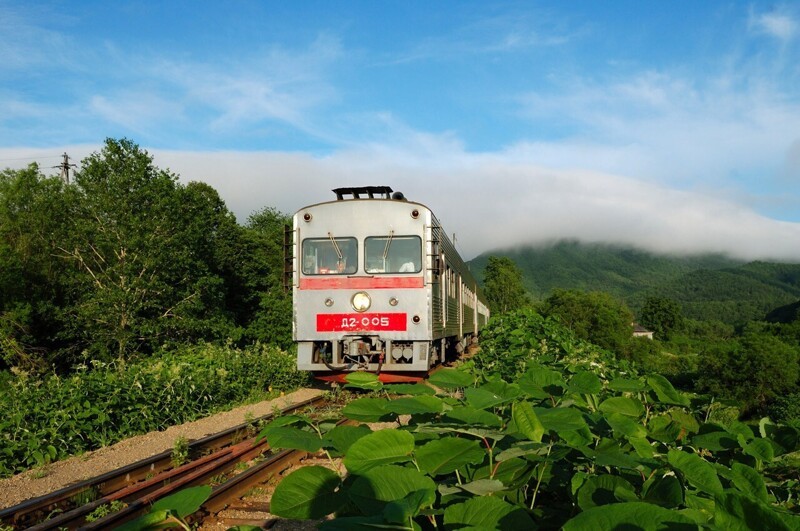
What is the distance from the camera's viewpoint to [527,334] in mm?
13852

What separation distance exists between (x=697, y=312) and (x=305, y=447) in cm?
19752

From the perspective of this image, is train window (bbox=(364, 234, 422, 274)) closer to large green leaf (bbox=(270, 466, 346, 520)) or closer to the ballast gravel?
the ballast gravel

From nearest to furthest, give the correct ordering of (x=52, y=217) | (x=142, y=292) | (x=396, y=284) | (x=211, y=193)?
(x=396, y=284)
(x=142, y=292)
(x=52, y=217)
(x=211, y=193)

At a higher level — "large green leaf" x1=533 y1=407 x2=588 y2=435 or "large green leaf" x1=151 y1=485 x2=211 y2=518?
"large green leaf" x1=533 y1=407 x2=588 y2=435

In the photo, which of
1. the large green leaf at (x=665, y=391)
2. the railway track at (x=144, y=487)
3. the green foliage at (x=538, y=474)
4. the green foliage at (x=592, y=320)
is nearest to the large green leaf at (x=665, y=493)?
the green foliage at (x=538, y=474)

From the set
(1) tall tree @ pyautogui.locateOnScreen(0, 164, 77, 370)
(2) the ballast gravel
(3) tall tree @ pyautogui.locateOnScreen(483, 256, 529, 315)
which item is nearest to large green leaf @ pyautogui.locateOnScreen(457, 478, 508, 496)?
(2) the ballast gravel

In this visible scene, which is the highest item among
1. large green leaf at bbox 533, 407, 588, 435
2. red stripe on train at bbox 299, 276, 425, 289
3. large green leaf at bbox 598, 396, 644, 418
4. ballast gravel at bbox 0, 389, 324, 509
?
red stripe on train at bbox 299, 276, 425, 289

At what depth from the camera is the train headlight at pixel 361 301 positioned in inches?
458

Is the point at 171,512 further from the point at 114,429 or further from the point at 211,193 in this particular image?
the point at 211,193

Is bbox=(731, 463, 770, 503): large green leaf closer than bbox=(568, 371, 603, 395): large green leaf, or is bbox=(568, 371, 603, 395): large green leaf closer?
bbox=(731, 463, 770, 503): large green leaf

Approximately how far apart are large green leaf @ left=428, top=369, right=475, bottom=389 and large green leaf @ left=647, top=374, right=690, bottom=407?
607 mm

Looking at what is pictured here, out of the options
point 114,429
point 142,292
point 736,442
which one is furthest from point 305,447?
point 142,292

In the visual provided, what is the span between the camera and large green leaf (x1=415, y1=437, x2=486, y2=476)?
1.14 meters

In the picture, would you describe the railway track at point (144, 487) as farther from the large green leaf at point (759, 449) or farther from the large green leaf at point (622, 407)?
the large green leaf at point (759, 449)
